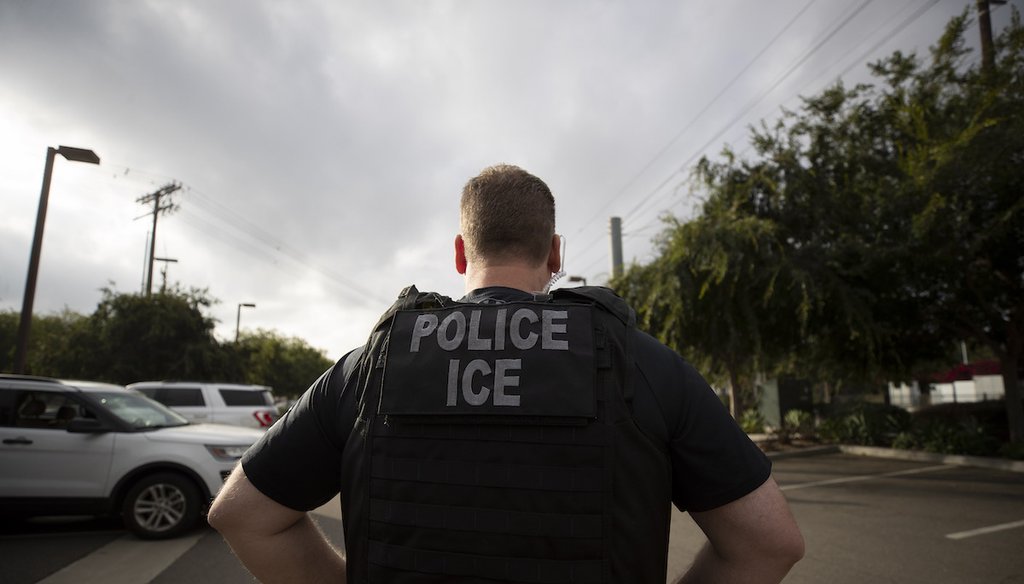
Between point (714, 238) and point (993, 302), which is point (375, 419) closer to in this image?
point (714, 238)

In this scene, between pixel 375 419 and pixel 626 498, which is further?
pixel 375 419

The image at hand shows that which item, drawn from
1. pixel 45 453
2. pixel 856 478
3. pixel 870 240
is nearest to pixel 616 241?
pixel 870 240

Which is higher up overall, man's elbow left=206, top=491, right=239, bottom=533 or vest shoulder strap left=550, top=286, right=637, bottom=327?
vest shoulder strap left=550, top=286, right=637, bottom=327

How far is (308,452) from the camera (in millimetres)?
1490

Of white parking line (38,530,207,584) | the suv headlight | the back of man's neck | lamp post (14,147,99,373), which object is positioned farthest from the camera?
lamp post (14,147,99,373)

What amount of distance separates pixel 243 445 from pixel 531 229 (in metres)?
6.63

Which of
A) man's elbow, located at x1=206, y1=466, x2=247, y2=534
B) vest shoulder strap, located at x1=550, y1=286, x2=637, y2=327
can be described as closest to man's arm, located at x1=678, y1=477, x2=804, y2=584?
vest shoulder strap, located at x1=550, y1=286, x2=637, y2=327

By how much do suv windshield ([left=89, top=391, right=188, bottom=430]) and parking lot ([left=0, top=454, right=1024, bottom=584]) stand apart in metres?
1.29

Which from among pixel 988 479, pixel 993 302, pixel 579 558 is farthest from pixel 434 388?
pixel 993 302

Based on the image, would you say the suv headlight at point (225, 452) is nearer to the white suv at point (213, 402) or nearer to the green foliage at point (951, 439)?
the white suv at point (213, 402)

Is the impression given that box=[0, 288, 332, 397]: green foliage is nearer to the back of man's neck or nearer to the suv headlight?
the suv headlight

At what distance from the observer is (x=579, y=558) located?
124 cm

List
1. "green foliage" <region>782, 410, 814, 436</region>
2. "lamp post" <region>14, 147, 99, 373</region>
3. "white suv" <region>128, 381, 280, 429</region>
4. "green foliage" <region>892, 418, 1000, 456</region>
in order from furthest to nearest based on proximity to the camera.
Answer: "green foliage" <region>782, 410, 814, 436</region> < "lamp post" <region>14, 147, 99, 373</region> < "green foliage" <region>892, 418, 1000, 456</region> < "white suv" <region>128, 381, 280, 429</region>

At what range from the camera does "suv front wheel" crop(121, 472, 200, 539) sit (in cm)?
644
